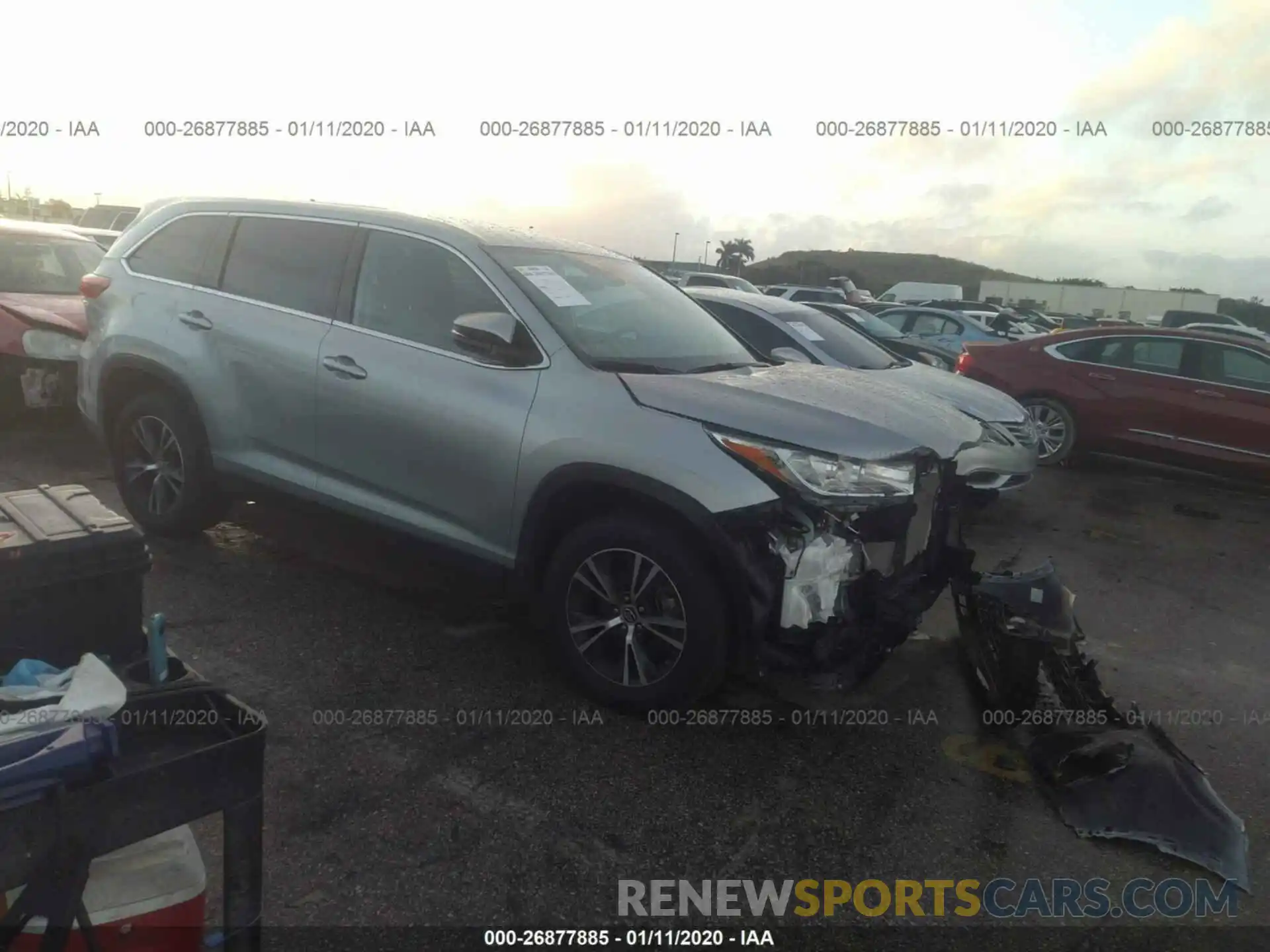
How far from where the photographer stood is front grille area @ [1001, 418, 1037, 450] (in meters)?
7.11

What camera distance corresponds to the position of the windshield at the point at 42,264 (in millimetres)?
7215

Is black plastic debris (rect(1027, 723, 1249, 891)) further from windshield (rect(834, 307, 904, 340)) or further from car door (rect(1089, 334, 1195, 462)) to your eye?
windshield (rect(834, 307, 904, 340))

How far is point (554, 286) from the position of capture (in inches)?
160

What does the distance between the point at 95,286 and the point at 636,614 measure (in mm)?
3755

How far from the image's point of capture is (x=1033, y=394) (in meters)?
9.55

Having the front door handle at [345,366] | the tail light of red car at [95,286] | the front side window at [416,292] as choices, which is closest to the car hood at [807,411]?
the front side window at [416,292]

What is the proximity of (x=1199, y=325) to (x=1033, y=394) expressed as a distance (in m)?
16.5

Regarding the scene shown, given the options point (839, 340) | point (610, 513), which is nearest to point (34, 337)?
point (610, 513)

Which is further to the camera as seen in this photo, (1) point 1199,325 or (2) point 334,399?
(1) point 1199,325

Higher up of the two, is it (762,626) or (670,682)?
(762,626)

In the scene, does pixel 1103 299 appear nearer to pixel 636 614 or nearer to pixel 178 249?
pixel 178 249

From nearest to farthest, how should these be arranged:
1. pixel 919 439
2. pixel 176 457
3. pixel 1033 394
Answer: pixel 919 439
pixel 176 457
pixel 1033 394

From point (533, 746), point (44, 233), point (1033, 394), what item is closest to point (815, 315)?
point (1033, 394)

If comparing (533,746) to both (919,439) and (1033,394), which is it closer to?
(919,439)
